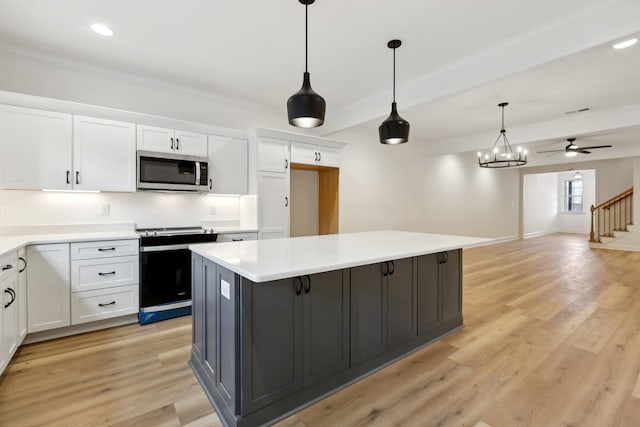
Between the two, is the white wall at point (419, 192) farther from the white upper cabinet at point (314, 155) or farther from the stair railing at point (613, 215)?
the stair railing at point (613, 215)

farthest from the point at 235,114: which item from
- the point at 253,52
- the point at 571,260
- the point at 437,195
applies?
the point at 571,260

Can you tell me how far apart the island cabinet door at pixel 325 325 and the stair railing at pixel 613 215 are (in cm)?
945

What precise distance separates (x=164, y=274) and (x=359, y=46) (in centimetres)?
A: 298

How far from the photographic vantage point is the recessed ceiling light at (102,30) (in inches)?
97.8

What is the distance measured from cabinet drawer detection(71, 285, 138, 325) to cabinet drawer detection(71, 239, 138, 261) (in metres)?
0.33

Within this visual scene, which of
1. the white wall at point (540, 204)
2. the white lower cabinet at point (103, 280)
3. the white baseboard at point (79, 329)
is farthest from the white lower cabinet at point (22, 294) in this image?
the white wall at point (540, 204)

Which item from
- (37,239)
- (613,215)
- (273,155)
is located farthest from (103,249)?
(613,215)

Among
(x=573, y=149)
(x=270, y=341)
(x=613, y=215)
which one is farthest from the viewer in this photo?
(x=613, y=215)

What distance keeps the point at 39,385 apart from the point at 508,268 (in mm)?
6358

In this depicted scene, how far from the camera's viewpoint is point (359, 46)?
2.82m

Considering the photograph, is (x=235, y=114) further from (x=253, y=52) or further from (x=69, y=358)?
(x=69, y=358)

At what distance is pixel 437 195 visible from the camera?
7125 mm

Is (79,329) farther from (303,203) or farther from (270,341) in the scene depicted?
(303,203)

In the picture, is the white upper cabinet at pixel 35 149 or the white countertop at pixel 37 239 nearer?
the white countertop at pixel 37 239
